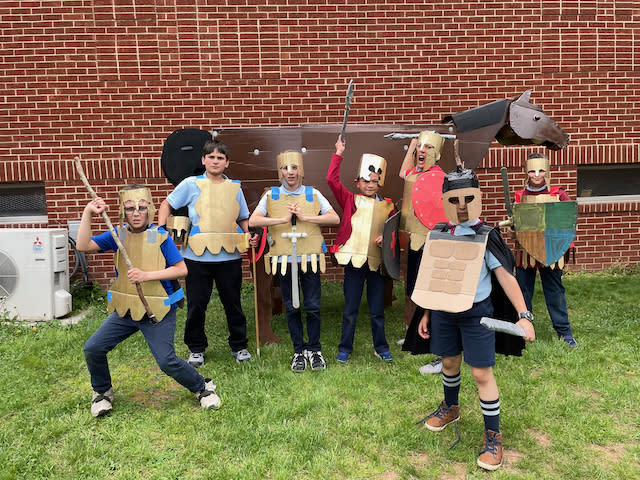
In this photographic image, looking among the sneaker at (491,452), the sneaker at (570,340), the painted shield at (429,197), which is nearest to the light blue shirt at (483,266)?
the sneaker at (491,452)

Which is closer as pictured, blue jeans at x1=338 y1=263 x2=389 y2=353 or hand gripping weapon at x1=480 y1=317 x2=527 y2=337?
hand gripping weapon at x1=480 y1=317 x2=527 y2=337

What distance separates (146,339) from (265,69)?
4470 millimetres

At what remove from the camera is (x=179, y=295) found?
3.55m

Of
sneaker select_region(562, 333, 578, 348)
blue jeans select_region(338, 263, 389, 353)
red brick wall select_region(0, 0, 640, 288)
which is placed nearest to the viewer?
blue jeans select_region(338, 263, 389, 353)

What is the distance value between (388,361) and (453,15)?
503 centimetres

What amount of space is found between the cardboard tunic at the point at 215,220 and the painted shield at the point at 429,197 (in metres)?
1.59

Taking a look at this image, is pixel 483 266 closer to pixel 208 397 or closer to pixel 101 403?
pixel 208 397

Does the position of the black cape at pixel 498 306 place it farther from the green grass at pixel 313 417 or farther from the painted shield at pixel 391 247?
the painted shield at pixel 391 247

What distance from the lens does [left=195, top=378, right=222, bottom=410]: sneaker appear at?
140 inches

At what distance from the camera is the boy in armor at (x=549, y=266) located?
15.2 ft

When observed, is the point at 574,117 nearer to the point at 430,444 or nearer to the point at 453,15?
the point at 453,15

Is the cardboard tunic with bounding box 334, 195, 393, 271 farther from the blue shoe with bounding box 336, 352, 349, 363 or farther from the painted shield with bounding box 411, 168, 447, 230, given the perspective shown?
the blue shoe with bounding box 336, 352, 349, 363

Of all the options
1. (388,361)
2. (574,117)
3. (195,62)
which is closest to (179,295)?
(388,361)

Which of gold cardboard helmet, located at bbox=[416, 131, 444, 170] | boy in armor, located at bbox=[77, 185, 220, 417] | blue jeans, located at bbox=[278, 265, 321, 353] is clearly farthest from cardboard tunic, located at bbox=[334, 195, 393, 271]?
boy in armor, located at bbox=[77, 185, 220, 417]
